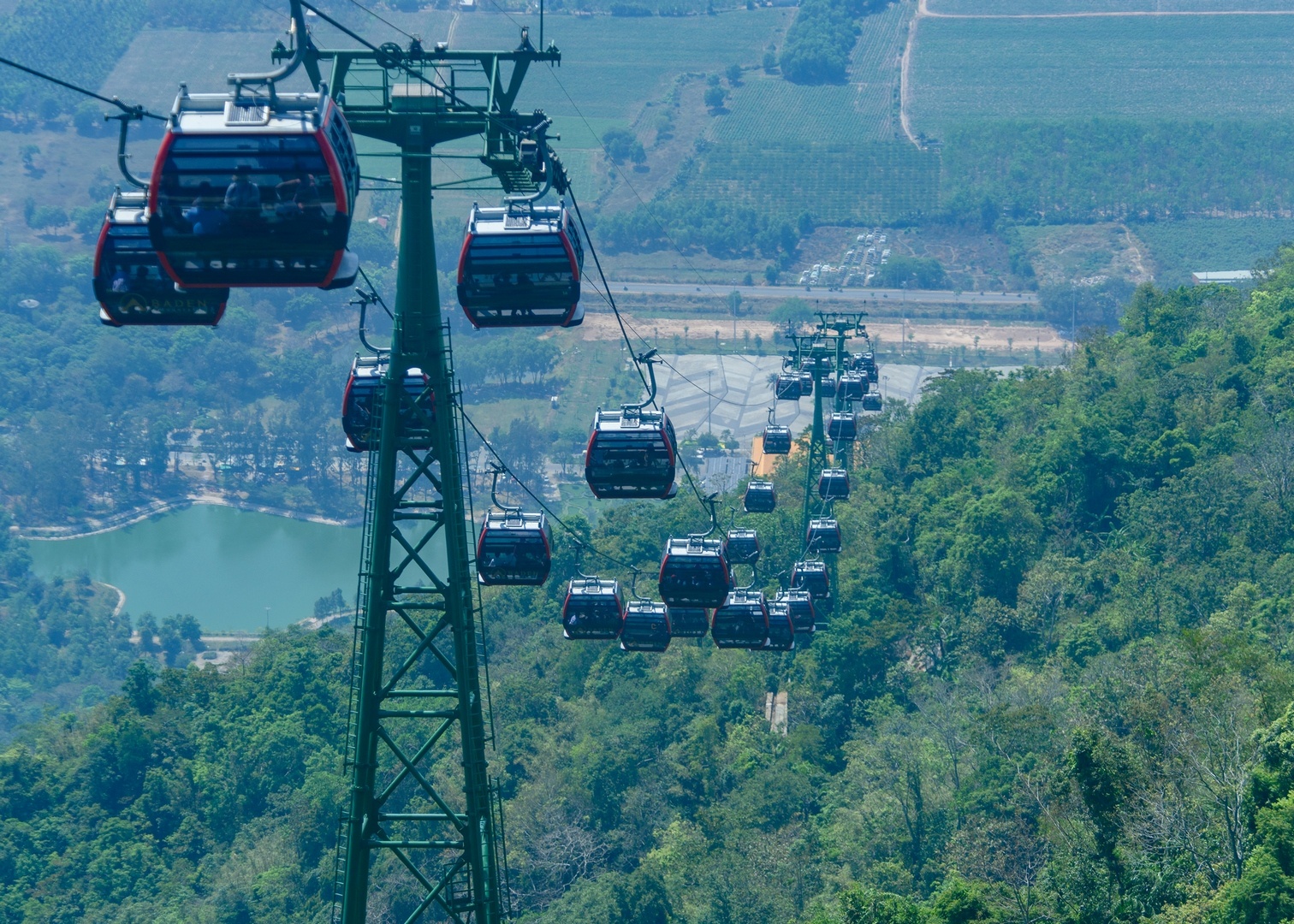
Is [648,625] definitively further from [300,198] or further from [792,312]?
[792,312]

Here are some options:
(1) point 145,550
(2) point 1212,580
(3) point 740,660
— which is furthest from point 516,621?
(1) point 145,550

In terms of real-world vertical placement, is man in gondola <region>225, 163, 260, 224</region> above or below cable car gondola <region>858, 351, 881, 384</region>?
above

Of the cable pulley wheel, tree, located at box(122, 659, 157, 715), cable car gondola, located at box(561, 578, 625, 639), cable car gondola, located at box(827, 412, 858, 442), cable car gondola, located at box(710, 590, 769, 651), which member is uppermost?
the cable pulley wheel

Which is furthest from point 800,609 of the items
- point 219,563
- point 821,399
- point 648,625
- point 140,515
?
point 140,515

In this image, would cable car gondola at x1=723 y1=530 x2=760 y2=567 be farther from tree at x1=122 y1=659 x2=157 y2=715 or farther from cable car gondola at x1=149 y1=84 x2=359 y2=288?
cable car gondola at x1=149 y1=84 x2=359 y2=288

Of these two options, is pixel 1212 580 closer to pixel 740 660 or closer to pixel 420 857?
pixel 740 660

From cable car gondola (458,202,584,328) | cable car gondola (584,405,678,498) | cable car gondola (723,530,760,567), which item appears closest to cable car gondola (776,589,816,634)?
cable car gondola (723,530,760,567)
